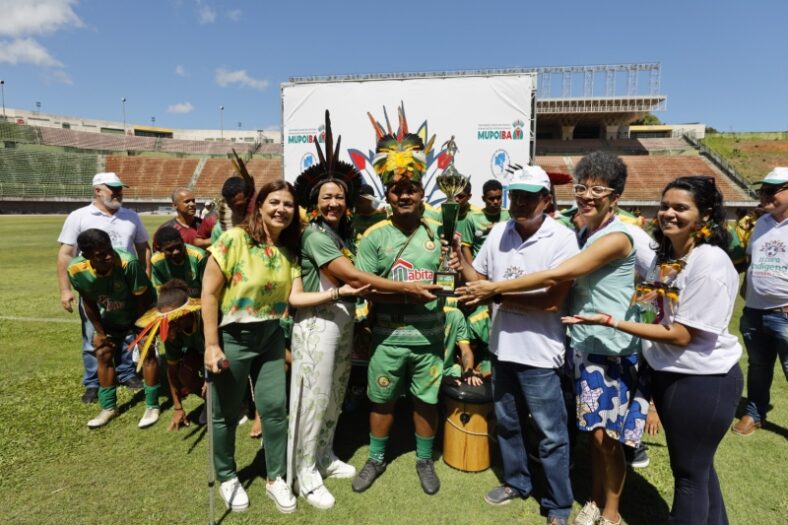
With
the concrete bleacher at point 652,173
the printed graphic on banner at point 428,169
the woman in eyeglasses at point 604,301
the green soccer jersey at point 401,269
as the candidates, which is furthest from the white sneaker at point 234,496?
the concrete bleacher at point 652,173

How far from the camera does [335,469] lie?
318 cm

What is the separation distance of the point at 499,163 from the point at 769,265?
3972 millimetres

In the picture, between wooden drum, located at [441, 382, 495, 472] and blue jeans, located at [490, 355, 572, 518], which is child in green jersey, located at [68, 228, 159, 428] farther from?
blue jeans, located at [490, 355, 572, 518]

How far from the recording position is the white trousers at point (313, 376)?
2.82 metres

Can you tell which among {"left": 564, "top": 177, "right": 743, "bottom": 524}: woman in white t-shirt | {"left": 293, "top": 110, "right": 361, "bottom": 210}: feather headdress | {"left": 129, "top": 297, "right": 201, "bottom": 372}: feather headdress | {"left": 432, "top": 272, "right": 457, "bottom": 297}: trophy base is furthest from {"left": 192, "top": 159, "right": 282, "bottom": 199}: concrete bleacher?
{"left": 564, "top": 177, "right": 743, "bottom": 524}: woman in white t-shirt

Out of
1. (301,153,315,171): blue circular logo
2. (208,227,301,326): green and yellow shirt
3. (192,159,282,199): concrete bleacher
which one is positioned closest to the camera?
(208,227,301,326): green and yellow shirt

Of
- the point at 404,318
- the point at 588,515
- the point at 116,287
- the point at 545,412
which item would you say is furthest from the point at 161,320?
the point at 588,515

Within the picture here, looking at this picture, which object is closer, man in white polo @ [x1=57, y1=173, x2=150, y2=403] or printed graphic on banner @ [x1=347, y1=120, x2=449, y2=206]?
man in white polo @ [x1=57, y1=173, x2=150, y2=403]

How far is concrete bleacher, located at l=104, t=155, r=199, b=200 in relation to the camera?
4175 centimetres

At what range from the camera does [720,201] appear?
2.04m

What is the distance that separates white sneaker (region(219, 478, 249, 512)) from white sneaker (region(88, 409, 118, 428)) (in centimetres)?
170

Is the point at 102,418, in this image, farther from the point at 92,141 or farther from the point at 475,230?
the point at 92,141

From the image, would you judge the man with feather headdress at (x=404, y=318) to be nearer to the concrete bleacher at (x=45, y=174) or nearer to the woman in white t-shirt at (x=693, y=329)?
the woman in white t-shirt at (x=693, y=329)

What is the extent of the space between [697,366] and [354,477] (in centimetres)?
228
